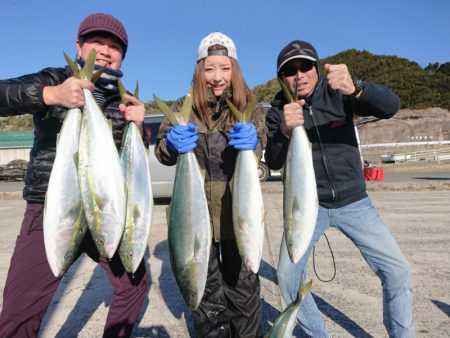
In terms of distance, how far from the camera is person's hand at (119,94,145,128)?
88.4 inches

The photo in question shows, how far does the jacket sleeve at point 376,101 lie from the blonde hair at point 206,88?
0.75 meters

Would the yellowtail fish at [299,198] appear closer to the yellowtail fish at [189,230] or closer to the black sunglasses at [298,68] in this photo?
the yellowtail fish at [189,230]

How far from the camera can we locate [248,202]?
2.19m

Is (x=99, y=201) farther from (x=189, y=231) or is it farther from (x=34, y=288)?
(x=34, y=288)

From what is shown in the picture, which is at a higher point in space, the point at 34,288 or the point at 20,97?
the point at 20,97

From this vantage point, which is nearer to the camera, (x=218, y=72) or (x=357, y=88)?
(x=357, y=88)

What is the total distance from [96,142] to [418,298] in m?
3.41

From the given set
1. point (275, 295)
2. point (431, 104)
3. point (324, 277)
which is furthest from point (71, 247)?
point (431, 104)

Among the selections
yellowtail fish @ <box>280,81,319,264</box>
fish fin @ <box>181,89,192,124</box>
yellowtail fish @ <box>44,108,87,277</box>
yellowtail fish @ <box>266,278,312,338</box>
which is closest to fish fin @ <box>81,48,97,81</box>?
yellowtail fish @ <box>44,108,87,277</box>

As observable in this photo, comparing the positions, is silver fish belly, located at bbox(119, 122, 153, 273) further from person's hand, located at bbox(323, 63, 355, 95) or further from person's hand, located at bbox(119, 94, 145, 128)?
person's hand, located at bbox(323, 63, 355, 95)

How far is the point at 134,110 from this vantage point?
7.43ft

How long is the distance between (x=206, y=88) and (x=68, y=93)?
3.35ft

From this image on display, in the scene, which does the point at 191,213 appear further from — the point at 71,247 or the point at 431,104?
the point at 431,104

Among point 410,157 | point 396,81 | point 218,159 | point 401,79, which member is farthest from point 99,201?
point 401,79
